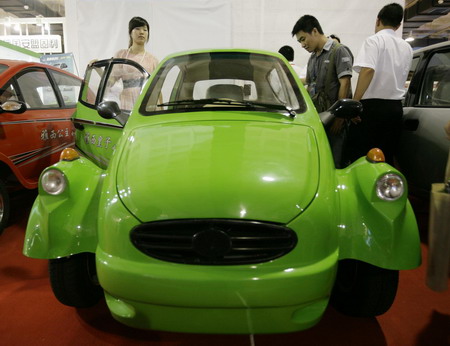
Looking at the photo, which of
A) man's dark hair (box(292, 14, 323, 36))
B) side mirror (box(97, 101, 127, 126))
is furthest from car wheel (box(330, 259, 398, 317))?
man's dark hair (box(292, 14, 323, 36))

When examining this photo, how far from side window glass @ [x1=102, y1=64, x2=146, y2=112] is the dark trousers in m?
2.17

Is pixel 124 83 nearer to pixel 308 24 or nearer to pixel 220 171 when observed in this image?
pixel 308 24

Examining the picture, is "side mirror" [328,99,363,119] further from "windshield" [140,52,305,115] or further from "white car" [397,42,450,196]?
"white car" [397,42,450,196]

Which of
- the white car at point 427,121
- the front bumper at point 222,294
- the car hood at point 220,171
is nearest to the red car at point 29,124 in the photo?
the car hood at point 220,171

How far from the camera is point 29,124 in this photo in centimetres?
356

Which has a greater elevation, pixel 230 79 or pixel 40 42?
pixel 40 42

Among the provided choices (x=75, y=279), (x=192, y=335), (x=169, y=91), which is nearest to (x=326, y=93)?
(x=169, y=91)

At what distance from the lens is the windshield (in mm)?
2513

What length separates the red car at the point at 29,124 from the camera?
3.31 m

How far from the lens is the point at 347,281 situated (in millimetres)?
2008

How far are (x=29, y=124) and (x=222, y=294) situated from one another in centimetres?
296

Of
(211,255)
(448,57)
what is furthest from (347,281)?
(448,57)

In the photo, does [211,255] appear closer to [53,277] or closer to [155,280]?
[155,280]

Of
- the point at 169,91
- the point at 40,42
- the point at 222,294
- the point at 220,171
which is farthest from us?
the point at 40,42
